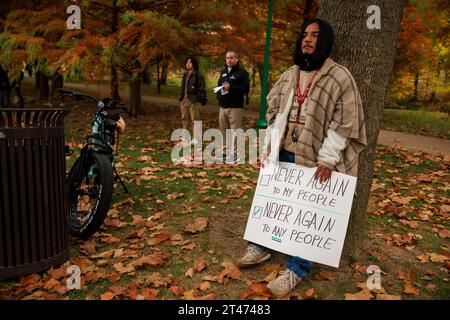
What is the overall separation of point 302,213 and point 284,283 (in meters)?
0.62

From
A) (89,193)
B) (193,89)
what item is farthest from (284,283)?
(193,89)

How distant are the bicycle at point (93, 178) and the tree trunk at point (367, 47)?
100 inches

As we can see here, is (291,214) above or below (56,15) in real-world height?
below

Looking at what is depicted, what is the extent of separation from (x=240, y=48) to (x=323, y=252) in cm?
775

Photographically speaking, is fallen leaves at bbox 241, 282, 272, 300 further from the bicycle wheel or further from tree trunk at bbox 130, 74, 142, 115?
tree trunk at bbox 130, 74, 142, 115

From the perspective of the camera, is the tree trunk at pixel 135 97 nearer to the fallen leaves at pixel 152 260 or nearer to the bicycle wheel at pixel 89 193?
the bicycle wheel at pixel 89 193

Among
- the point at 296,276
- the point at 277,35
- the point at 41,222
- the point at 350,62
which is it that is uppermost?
the point at 277,35

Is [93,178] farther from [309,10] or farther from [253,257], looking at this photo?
[309,10]

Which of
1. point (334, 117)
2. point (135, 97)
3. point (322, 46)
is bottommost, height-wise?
point (135, 97)

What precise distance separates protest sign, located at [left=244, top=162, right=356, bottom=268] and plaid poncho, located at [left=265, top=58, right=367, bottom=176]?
142 millimetres

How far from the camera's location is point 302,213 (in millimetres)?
3434

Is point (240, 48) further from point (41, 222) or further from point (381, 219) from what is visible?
point (41, 222)
